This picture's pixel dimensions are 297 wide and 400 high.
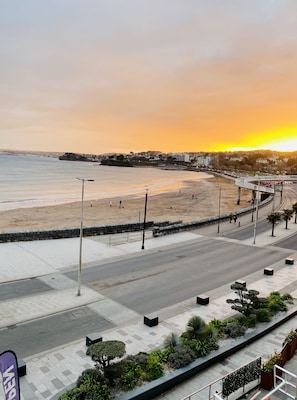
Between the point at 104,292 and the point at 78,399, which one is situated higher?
the point at 78,399

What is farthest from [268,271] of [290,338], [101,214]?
[101,214]

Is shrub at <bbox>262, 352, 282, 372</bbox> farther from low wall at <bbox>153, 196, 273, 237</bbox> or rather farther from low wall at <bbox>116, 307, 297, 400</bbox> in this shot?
low wall at <bbox>153, 196, 273, 237</bbox>

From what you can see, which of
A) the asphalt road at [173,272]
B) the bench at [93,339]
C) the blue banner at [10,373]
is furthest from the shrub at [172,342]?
the blue banner at [10,373]

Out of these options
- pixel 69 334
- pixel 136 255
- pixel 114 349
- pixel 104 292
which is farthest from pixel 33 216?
pixel 114 349

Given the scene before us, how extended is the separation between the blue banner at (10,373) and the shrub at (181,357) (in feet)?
18.3

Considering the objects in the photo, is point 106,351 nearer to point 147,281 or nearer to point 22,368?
point 22,368

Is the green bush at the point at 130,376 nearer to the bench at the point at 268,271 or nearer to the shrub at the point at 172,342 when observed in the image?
the shrub at the point at 172,342

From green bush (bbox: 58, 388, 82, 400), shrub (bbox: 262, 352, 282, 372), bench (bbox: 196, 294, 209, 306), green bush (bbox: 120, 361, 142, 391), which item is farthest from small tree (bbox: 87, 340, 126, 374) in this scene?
bench (bbox: 196, 294, 209, 306)

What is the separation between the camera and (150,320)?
1374 centimetres

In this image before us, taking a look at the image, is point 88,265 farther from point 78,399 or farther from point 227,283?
point 78,399

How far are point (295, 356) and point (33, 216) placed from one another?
4257 cm

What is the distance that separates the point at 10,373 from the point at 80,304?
10.6 metres

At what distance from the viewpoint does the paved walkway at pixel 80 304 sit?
10.1 m

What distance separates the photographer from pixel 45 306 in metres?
15.6
